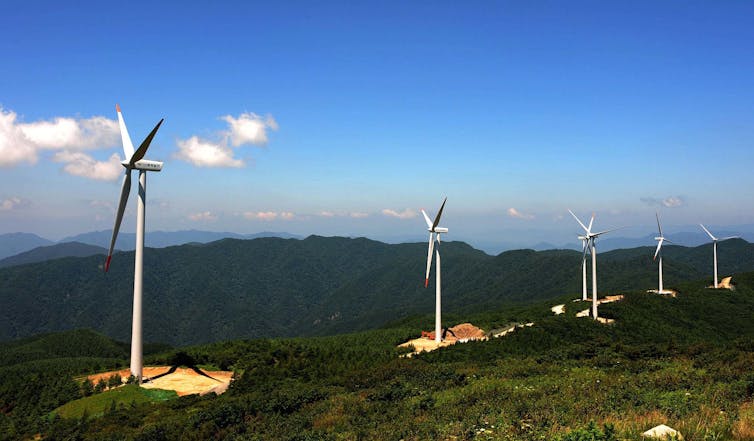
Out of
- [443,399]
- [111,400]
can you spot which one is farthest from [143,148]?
[443,399]

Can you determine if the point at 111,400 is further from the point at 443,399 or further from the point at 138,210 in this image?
the point at 443,399

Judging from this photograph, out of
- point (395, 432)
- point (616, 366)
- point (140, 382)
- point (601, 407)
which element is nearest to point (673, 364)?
point (616, 366)

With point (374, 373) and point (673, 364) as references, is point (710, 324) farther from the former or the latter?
point (374, 373)

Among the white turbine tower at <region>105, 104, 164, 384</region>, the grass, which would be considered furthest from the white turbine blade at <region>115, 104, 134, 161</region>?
the grass

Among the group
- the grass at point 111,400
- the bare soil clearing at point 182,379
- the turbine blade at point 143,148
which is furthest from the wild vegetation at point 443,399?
the turbine blade at point 143,148

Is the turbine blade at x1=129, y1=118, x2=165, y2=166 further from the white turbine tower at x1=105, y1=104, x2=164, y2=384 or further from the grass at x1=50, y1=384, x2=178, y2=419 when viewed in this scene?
the grass at x1=50, y1=384, x2=178, y2=419

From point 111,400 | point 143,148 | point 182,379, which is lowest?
point 182,379
